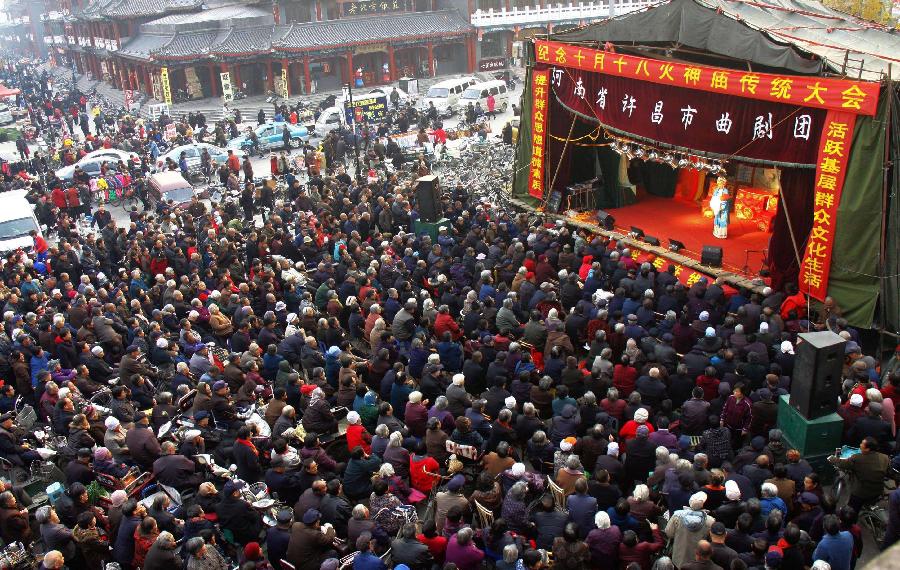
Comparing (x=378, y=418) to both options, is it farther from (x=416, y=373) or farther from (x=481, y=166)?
(x=481, y=166)

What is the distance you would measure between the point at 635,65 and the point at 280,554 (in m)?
12.6

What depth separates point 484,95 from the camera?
36.9m

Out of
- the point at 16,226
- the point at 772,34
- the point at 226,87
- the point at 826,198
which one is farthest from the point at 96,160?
the point at 826,198

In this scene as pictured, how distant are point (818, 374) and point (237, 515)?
23.0 ft

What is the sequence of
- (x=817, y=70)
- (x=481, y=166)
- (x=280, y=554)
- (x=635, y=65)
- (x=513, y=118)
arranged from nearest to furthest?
(x=280, y=554) → (x=817, y=70) → (x=635, y=65) → (x=481, y=166) → (x=513, y=118)

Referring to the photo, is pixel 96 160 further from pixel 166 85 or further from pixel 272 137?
pixel 166 85

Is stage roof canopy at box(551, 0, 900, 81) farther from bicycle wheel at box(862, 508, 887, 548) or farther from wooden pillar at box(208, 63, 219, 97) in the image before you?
wooden pillar at box(208, 63, 219, 97)

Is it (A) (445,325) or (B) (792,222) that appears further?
(B) (792,222)

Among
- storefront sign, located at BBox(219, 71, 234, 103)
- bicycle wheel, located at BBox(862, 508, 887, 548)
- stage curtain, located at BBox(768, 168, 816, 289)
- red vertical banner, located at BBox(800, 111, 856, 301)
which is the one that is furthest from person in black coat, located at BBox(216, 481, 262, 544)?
storefront sign, located at BBox(219, 71, 234, 103)

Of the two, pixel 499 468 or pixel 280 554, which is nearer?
pixel 280 554

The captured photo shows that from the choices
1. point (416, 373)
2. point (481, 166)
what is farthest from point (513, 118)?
point (416, 373)

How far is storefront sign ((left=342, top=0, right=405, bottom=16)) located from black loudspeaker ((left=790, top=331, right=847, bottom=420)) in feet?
132

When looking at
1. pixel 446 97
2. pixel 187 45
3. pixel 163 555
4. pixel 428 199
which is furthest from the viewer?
pixel 187 45

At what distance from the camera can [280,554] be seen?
8000 mm
